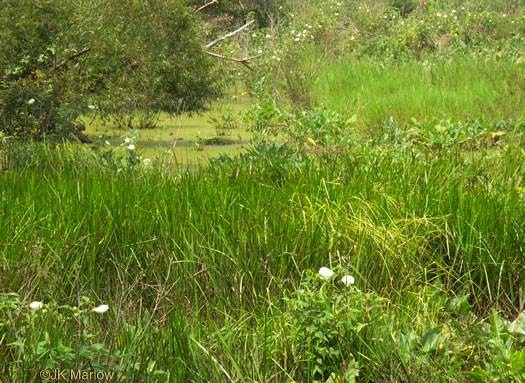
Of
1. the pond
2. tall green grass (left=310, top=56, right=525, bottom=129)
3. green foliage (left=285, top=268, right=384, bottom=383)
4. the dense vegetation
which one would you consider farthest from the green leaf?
tall green grass (left=310, top=56, right=525, bottom=129)

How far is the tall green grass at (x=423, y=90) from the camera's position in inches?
269

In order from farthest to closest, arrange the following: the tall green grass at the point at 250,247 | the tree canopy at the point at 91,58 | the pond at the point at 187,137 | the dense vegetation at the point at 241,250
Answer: the pond at the point at 187,137
the tree canopy at the point at 91,58
the tall green grass at the point at 250,247
the dense vegetation at the point at 241,250

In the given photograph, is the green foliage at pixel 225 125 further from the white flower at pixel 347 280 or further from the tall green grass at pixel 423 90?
the white flower at pixel 347 280

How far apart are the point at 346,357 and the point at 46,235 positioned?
1522mm

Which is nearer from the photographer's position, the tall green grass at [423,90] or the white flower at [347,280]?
the white flower at [347,280]

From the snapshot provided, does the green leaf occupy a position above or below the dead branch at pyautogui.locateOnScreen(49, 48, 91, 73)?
above

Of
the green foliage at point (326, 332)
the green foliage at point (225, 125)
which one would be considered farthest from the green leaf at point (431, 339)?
the green foliage at point (225, 125)

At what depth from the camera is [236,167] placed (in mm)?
4129

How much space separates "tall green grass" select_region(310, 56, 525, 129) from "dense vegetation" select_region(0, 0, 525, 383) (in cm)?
77

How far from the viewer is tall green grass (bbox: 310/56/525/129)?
22.4 feet

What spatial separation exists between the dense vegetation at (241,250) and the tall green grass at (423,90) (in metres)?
0.77

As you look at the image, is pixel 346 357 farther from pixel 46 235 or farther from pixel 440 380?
pixel 46 235

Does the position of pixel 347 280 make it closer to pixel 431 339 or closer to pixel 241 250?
pixel 431 339

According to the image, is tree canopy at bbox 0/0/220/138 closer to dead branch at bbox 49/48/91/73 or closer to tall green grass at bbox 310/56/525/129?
dead branch at bbox 49/48/91/73
